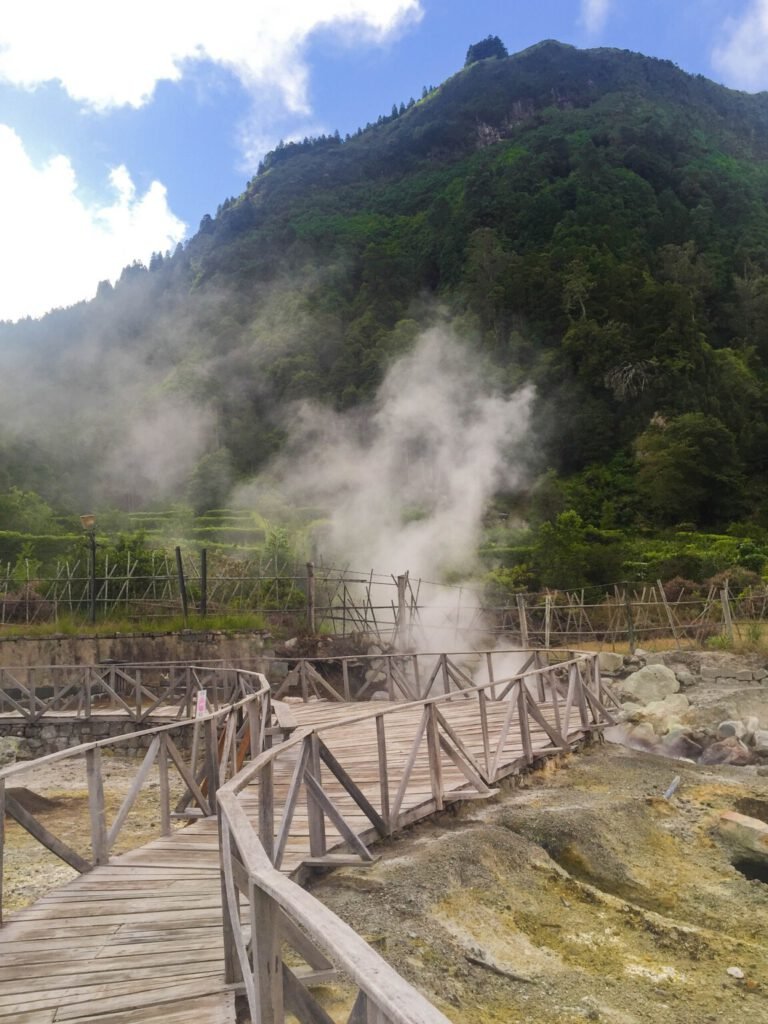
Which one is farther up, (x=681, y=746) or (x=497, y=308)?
(x=497, y=308)

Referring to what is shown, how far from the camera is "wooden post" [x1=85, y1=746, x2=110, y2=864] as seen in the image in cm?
535

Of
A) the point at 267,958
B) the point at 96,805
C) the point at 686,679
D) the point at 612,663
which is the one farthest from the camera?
the point at 612,663

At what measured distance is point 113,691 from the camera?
15609 mm

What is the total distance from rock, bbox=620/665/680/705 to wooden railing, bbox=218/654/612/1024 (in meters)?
3.76

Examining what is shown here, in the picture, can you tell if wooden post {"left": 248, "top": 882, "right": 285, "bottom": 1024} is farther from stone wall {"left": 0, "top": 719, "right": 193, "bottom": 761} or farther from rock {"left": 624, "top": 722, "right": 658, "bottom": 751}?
stone wall {"left": 0, "top": 719, "right": 193, "bottom": 761}

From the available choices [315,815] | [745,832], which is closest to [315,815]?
[315,815]

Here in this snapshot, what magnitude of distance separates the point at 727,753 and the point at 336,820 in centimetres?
854

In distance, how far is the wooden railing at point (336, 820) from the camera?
1724 millimetres

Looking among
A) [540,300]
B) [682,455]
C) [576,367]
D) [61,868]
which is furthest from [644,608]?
[540,300]

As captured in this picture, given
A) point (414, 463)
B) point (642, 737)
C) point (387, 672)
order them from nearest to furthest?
point (642, 737), point (387, 672), point (414, 463)

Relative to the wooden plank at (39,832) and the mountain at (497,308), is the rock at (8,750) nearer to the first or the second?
the wooden plank at (39,832)

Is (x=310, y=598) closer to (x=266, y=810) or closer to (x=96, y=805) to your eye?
(x=96, y=805)

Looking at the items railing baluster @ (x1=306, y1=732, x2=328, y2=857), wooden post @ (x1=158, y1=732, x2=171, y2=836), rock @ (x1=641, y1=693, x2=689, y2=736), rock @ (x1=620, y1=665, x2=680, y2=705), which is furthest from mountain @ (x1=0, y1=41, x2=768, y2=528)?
railing baluster @ (x1=306, y1=732, x2=328, y2=857)

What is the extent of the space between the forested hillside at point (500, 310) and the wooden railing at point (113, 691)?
29.4 meters
